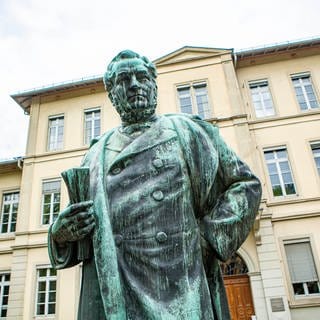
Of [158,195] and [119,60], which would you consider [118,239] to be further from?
[119,60]

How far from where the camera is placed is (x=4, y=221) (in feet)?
53.3

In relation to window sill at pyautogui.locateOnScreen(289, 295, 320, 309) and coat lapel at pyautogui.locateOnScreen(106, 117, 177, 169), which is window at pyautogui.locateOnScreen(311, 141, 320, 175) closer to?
window sill at pyautogui.locateOnScreen(289, 295, 320, 309)

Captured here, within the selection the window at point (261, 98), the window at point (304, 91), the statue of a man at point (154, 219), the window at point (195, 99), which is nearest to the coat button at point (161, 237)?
the statue of a man at point (154, 219)

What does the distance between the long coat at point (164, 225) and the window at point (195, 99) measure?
13100 millimetres

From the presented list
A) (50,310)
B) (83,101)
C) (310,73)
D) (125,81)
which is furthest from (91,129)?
(125,81)

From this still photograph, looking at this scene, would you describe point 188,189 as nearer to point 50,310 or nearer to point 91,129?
point 50,310

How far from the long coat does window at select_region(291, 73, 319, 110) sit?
46.3 ft

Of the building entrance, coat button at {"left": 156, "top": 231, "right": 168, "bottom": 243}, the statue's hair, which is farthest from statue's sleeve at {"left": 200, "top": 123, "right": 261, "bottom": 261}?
the building entrance

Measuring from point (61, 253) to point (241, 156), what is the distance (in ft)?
39.5

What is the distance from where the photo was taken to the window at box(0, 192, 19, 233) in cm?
1603

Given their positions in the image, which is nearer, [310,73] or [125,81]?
[125,81]

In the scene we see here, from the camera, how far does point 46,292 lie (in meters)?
13.3

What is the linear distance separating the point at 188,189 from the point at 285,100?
14.2 m

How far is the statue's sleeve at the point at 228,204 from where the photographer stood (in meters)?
1.45
